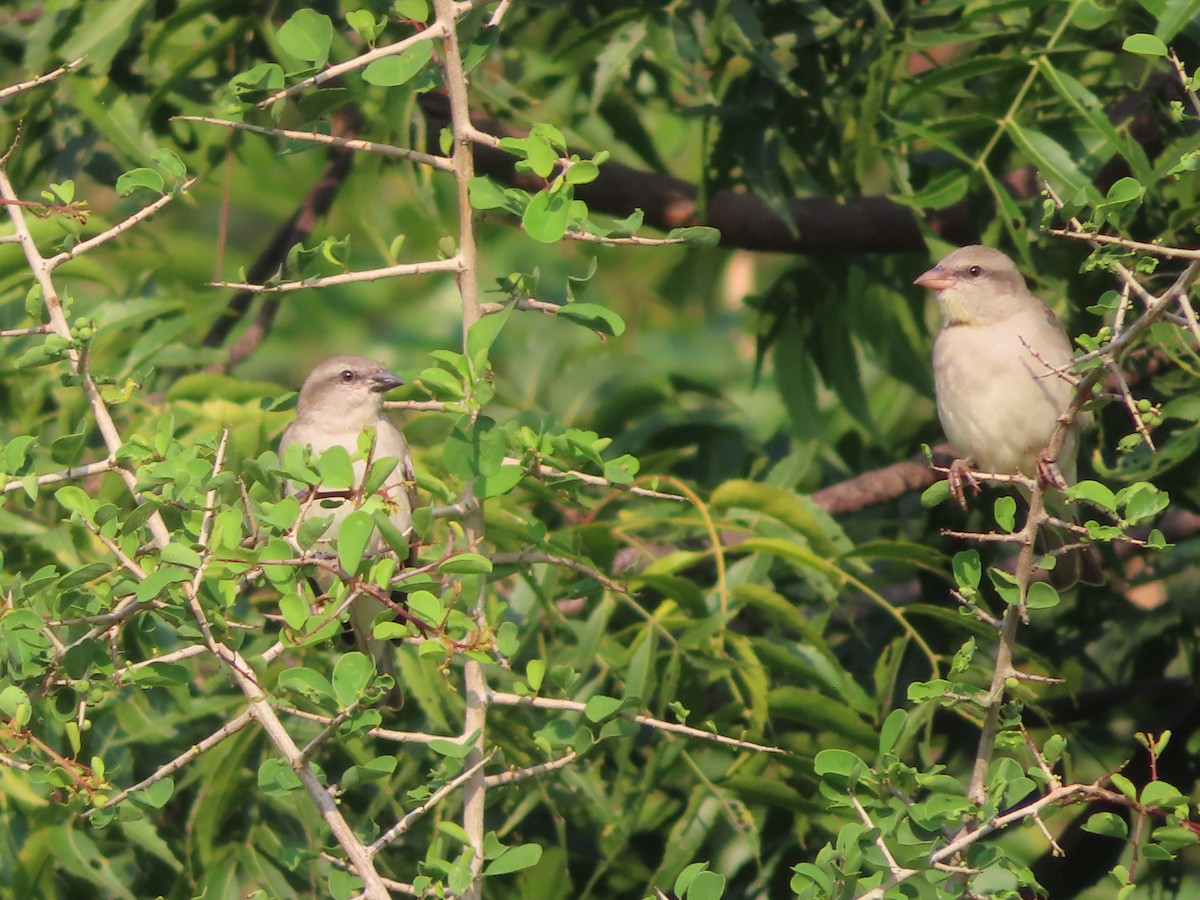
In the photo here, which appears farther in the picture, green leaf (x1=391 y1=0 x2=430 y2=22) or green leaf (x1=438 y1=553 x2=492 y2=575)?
green leaf (x1=391 y1=0 x2=430 y2=22)

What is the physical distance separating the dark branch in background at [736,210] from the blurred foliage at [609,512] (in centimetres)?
17

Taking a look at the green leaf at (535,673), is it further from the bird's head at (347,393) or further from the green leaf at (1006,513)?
the bird's head at (347,393)

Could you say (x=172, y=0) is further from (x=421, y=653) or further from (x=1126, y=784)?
(x=1126, y=784)

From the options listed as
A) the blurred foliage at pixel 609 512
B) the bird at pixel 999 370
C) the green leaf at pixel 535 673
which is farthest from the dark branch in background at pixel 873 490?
the green leaf at pixel 535 673

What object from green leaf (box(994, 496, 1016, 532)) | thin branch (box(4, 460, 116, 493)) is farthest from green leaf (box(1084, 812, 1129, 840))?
thin branch (box(4, 460, 116, 493))

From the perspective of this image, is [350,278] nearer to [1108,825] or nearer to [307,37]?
[307,37]

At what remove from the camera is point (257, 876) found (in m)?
4.59

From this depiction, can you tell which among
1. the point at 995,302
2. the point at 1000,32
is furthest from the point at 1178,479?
the point at 1000,32

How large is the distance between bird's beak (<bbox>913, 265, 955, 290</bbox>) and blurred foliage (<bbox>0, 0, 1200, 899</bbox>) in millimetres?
146

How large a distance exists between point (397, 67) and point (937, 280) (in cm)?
292

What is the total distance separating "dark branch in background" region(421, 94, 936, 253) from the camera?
612 cm

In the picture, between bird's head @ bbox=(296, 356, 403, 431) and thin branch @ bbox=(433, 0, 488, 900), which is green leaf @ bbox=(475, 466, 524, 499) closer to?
thin branch @ bbox=(433, 0, 488, 900)

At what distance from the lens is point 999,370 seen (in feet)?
17.8

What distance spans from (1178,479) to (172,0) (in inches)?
150
